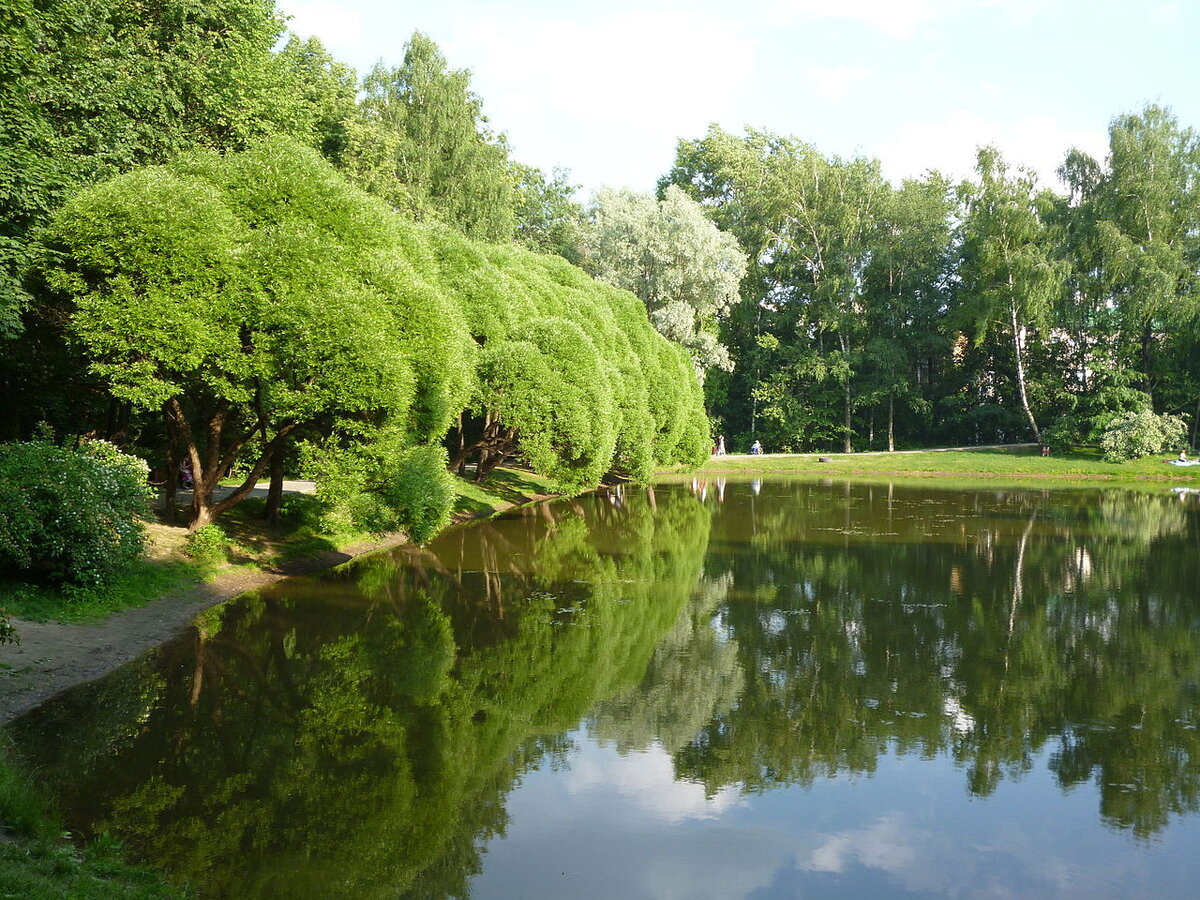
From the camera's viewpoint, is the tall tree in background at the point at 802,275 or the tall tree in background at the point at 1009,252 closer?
the tall tree in background at the point at 1009,252

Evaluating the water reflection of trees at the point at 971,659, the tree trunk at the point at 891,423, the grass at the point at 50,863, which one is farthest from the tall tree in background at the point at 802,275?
the grass at the point at 50,863

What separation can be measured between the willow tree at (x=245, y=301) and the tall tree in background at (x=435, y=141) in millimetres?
23457

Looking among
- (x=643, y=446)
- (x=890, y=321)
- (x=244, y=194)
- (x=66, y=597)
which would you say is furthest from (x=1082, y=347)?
(x=66, y=597)

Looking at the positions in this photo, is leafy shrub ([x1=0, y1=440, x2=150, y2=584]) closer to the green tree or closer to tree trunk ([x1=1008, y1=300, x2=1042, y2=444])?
the green tree

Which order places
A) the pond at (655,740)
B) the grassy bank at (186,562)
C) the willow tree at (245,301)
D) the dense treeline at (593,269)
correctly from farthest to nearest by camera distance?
1. the dense treeline at (593,269)
2. the willow tree at (245,301)
3. the grassy bank at (186,562)
4. the pond at (655,740)

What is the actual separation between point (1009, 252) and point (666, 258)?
71.5 feet

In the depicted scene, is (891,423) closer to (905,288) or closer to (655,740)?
(905,288)

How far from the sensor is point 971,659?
16.5 metres

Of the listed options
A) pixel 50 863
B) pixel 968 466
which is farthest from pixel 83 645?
pixel 968 466

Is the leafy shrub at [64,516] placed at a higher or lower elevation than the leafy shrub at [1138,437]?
lower

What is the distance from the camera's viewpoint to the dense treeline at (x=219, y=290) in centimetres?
1908

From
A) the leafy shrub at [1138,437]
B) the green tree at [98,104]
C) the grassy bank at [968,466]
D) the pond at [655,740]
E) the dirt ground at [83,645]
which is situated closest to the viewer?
the pond at [655,740]

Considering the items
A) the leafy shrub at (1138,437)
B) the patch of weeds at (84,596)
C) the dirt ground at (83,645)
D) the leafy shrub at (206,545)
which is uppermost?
the leafy shrub at (1138,437)

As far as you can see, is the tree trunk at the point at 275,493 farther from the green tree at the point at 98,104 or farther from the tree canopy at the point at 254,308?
the green tree at the point at 98,104
